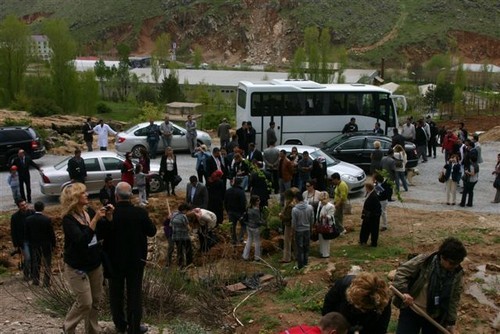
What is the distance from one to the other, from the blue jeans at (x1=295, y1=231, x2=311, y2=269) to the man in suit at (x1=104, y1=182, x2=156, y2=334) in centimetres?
466

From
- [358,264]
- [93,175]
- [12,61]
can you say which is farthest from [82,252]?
[12,61]

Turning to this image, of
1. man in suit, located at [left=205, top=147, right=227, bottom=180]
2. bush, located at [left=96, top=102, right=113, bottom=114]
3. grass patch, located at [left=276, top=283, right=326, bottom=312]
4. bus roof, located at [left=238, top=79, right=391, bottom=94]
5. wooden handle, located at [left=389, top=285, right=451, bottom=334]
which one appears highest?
bus roof, located at [left=238, top=79, right=391, bottom=94]

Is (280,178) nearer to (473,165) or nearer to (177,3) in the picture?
(473,165)

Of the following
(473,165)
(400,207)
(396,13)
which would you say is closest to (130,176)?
(400,207)

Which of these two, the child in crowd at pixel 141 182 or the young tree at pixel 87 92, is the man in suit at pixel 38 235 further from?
the young tree at pixel 87 92

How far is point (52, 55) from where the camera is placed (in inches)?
1788

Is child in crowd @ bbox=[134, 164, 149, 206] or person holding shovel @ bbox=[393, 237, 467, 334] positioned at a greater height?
person holding shovel @ bbox=[393, 237, 467, 334]

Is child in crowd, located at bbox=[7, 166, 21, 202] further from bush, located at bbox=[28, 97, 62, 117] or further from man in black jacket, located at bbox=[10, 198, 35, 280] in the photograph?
bush, located at bbox=[28, 97, 62, 117]

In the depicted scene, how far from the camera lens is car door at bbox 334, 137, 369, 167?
20.2 metres

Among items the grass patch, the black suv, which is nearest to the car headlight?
the grass patch

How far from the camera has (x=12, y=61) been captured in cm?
4516

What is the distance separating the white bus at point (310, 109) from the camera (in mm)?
23359

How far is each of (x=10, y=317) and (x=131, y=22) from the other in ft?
387

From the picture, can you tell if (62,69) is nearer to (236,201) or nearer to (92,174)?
(92,174)
